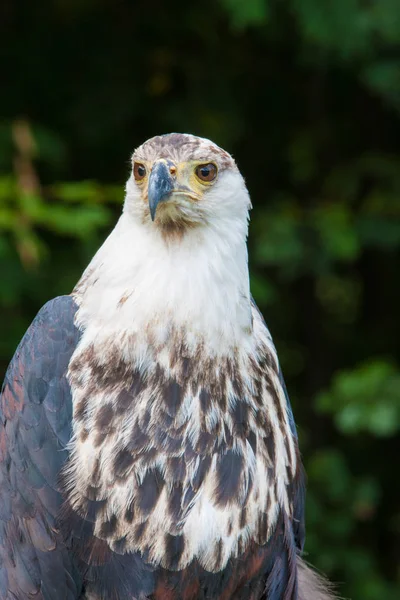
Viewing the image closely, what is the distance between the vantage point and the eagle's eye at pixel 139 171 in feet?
10.2

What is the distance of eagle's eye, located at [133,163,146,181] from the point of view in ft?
10.2

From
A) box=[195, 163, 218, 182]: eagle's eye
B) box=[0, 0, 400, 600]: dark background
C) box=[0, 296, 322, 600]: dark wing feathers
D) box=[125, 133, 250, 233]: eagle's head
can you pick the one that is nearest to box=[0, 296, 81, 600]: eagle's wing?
box=[0, 296, 322, 600]: dark wing feathers

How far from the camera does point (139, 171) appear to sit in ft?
10.3

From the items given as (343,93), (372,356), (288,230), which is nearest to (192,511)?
(288,230)

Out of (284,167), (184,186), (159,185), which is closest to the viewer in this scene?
(159,185)

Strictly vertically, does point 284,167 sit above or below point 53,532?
above

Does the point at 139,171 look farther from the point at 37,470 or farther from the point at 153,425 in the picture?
the point at 37,470

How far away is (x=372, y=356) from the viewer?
277 inches

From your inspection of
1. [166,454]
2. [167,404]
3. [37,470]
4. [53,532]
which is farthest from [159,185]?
[53,532]

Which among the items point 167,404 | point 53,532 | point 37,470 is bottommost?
point 53,532

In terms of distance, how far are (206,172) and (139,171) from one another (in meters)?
0.23

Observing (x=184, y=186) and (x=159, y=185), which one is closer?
(x=159, y=185)

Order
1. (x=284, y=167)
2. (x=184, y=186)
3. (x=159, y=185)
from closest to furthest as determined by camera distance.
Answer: (x=159, y=185)
(x=184, y=186)
(x=284, y=167)

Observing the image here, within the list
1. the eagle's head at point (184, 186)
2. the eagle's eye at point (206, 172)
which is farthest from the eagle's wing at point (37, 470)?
the eagle's eye at point (206, 172)
